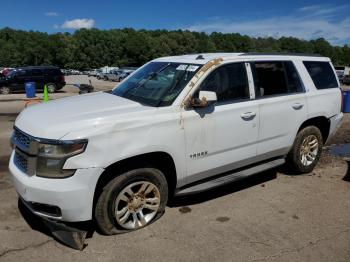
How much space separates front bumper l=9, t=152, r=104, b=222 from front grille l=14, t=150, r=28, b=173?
14 cm

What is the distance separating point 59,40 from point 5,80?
115352mm

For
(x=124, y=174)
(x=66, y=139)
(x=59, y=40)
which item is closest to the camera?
(x=66, y=139)

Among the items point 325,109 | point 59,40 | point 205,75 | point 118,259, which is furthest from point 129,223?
point 59,40

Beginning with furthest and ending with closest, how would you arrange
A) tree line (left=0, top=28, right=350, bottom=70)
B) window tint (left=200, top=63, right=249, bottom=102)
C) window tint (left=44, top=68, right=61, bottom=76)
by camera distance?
tree line (left=0, top=28, right=350, bottom=70)
window tint (left=44, top=68, right=61, bottom=76)
window tint (left=200, top=63, right=249, bottom=102)

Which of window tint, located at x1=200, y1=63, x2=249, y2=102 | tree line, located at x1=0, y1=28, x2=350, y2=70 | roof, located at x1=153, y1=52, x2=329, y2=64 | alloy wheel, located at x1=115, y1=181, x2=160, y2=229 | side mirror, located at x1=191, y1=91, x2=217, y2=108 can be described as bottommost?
alloy wheel, located at x1=115, y1=181, x2=160, y2=229

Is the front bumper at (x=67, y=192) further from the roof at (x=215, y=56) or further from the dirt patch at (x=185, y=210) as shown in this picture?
the roof at (x=215, y=56)

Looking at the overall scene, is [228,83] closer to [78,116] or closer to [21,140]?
[78,116]

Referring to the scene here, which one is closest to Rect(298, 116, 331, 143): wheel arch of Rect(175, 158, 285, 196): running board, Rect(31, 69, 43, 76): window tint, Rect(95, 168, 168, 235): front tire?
Rect(175, 158, 285, 196): running board

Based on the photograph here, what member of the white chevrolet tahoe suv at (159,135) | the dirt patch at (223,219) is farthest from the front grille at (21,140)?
the dirt patch at (223,219)

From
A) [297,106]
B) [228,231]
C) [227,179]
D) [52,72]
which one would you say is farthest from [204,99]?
[52,72]

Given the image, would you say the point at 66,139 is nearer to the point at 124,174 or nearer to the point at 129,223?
the point at 124,174

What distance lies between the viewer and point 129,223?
4.26 m

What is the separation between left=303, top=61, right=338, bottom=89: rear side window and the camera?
603cm

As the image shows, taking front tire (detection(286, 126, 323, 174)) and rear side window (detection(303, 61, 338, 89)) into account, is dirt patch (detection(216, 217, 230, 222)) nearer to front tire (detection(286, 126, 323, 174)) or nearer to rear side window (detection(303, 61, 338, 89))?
front tire (detection(286, 126, 323, 174))
